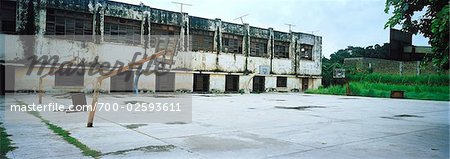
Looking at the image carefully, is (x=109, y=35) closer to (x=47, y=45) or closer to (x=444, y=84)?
(x=47, y=45)

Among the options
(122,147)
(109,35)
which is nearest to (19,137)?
(122,147)

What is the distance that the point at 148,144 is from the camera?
4512 millimetres

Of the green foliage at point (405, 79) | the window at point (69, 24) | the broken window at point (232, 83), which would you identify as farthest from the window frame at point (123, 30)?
the green foliage at point (405, 79)

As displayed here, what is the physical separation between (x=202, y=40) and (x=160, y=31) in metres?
3.27

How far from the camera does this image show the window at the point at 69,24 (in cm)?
1705

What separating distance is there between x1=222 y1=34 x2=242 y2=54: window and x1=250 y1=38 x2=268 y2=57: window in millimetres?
1207

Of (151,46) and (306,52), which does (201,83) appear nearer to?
(151,46)

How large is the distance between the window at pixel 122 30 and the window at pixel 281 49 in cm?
1227

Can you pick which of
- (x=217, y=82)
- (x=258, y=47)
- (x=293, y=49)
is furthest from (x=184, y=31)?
(x=293, y=49)

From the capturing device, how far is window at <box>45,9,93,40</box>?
671 inches

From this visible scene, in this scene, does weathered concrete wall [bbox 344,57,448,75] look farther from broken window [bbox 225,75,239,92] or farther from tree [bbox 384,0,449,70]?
tree [bbox 384,0,449,70]

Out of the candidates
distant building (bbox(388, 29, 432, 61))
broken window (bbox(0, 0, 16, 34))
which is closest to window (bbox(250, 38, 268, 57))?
broken window (bbox(0, 0, 16, 34))

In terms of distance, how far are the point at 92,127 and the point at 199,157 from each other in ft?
10.0

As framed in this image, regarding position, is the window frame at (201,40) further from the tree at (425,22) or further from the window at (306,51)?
the tree at (425,22)
